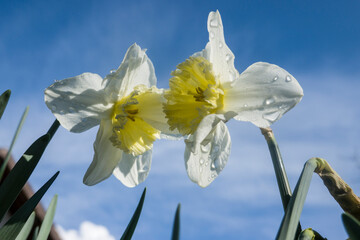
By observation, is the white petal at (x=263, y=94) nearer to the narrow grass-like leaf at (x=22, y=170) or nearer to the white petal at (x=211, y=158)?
the white petal at (x=211, y=158)

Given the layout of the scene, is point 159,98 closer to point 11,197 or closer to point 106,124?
point 106,124

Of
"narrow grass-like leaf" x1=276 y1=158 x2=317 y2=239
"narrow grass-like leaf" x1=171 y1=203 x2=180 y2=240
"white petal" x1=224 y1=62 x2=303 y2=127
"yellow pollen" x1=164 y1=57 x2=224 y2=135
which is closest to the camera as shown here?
"narrow grass-like leaf" x1=276 y1=158 x2=317 y2=239

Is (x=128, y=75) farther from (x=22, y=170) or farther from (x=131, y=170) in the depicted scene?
(x=22, y=170)

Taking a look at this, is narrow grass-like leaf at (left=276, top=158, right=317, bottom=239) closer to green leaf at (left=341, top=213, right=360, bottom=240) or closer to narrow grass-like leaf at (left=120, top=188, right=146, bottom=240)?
green leaf at (left=341, top=213, right=360, bottom=240)

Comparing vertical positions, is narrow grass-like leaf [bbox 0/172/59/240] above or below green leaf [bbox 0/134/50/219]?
below

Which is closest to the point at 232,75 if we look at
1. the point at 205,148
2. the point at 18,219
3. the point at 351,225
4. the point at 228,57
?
the point at 228,57

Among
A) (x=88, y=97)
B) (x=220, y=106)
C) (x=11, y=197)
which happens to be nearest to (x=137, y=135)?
(x=88, y=97)

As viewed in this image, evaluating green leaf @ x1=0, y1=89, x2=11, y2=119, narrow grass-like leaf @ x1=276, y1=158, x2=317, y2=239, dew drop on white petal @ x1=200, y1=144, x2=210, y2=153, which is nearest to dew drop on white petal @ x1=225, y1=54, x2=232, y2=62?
dew drop on white petal @ x1=200, y1=144, x2=210, y2=153
